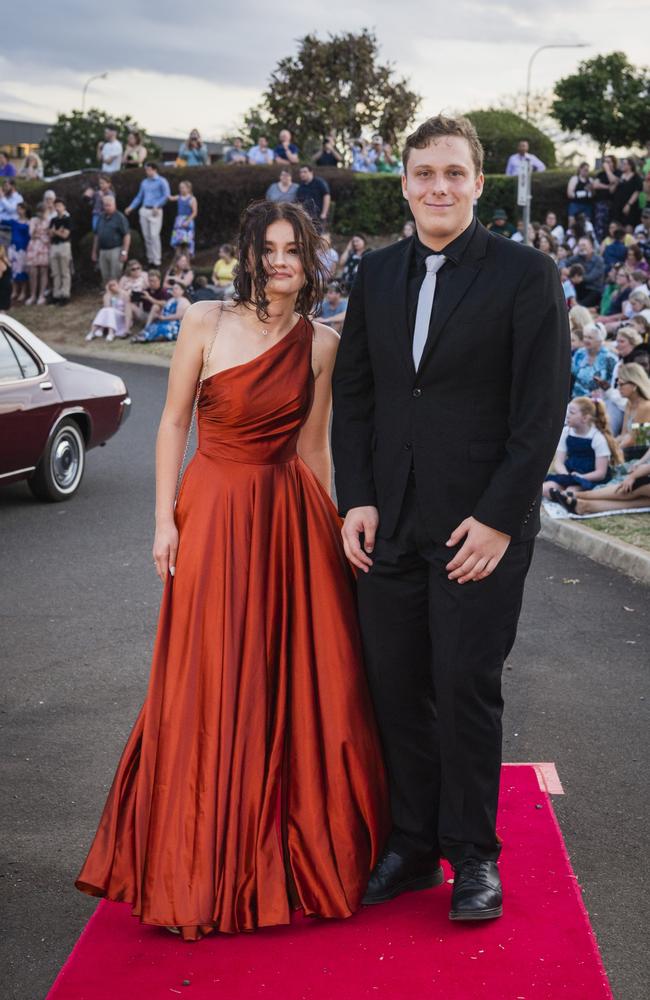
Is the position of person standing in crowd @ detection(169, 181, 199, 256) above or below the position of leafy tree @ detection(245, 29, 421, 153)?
below

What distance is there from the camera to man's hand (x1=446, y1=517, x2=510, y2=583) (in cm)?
327

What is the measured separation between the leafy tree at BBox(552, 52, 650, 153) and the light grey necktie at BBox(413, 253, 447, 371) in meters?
48.0

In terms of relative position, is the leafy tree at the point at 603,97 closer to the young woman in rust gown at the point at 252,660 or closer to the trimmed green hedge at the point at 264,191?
the trimmed green hedge at the point at 264,191

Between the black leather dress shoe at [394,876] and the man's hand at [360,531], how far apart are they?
92 centimetres

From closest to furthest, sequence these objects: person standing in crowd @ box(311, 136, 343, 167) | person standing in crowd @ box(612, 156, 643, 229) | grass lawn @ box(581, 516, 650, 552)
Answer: grass lawn @ box(581, 516, 650, 552) → person standing in crowd @ box(612, 156, 643, 229) → person standing in crowd @ box(311, 136, 343, 167)

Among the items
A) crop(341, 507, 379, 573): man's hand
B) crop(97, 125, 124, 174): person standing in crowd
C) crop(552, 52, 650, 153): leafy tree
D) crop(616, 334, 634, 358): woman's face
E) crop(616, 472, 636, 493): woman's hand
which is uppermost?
crop(552, 52, 650, 153): leafy tree

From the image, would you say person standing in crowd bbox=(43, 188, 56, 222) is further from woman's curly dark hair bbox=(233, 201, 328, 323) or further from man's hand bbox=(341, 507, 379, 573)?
man's hand bbox=(341, 507, 379, 573)

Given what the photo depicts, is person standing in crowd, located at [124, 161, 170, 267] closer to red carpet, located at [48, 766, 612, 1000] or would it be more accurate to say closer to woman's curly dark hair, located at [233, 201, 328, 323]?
woman's curly dark hair, located at [233, 201, 328, 323]

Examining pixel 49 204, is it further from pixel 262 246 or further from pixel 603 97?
pixel 603 97

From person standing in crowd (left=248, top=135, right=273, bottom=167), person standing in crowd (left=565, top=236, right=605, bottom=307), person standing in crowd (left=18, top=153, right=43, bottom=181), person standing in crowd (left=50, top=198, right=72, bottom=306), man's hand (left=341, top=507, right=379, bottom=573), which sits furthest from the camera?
person standing in crowd (left=18, top=153, right=43, bottom=181)

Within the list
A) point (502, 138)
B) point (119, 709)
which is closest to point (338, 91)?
point (502, 138)

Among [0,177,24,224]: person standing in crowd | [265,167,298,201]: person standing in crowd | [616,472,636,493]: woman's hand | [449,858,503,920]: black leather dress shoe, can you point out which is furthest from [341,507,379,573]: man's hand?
[0,177,24,224]: person standing in crowd

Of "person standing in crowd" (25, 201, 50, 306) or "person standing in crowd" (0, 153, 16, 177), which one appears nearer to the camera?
"person standing in crowd" (25, 201, 50, 306)

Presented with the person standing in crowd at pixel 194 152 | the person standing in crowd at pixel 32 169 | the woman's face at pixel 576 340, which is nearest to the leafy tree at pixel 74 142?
the person standing in crowd at pixel 32 169
